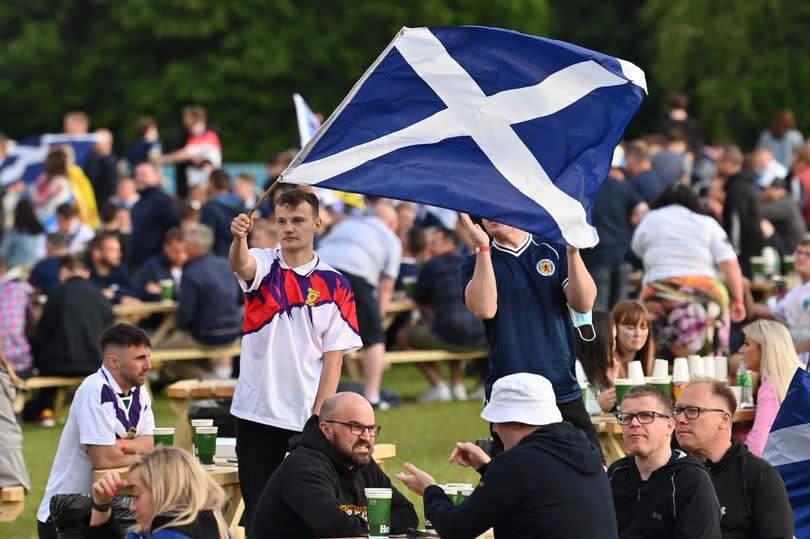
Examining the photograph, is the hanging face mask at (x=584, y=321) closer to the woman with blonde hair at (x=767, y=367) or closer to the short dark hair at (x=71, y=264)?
the woman with blonde hair at (x=767, y=367)

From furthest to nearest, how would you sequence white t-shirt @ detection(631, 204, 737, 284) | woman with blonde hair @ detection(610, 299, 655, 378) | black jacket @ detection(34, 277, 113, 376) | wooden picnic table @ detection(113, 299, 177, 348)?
wooden picnic table @ detection(113, 299, 177, 348) → black jacket @ detection(34, 277, 113, 376) → white t-shirt @ detection(631, 204, 737, 284) → woman with blonde hair @ detection(610, 299, 655, 378)

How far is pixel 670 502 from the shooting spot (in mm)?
7605

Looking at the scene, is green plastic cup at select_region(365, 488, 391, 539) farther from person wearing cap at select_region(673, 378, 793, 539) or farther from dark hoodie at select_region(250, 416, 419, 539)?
person wearing cap at select_region(673, 378, 793, 539)

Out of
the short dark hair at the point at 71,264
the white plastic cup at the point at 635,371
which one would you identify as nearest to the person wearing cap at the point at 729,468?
the white plastic cup at the point at 635,371

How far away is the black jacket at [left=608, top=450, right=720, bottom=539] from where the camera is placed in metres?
7.49

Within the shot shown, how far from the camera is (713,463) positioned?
8.18m

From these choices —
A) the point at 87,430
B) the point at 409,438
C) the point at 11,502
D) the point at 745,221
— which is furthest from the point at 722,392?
the point at 745,221

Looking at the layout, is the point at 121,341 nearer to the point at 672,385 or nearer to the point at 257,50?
the point at 672,385

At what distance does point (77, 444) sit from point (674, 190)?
262 inches

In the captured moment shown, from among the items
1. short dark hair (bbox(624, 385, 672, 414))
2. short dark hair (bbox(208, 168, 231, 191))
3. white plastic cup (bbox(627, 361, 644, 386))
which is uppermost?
short dark hair (bbox(208, 168, 231, 191))

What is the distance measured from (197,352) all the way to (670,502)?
9590 mm

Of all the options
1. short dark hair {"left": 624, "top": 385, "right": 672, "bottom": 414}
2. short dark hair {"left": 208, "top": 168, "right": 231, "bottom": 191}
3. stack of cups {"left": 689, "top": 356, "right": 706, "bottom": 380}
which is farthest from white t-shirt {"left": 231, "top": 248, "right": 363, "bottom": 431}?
short dark hair {"left": 208, "top": 168, "right": 231, "bottom": 191}

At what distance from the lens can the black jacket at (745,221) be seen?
57.7 feet

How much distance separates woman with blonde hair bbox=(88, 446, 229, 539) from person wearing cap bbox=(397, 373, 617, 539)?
969 mm
